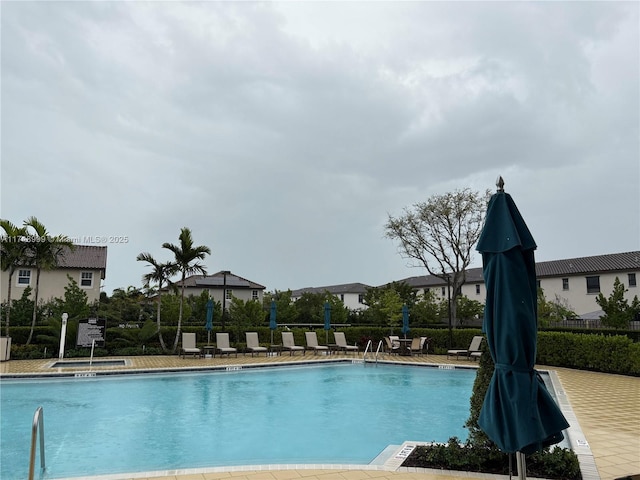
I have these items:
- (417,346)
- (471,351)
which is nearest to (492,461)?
(471,351)

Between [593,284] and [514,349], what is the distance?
132 ft

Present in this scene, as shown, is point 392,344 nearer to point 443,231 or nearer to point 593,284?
point 443,231

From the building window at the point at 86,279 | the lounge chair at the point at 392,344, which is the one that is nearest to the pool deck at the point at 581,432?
the lounge chair at the point at 392,344

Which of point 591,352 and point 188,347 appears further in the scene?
point 188,347

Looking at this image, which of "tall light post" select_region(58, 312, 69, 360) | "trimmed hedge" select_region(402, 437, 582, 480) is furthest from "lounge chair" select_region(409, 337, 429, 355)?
"trimmed hedge" select_region(402, 437, 582, 480)

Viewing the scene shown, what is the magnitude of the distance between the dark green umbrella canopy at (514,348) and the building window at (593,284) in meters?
39.4

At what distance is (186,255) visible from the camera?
792 inches

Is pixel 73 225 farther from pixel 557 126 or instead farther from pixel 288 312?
pixel 557 126

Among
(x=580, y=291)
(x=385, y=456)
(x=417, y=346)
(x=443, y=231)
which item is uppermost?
(x=443, y=231)

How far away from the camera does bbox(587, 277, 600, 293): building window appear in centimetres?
3684

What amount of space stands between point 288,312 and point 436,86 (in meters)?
26.0

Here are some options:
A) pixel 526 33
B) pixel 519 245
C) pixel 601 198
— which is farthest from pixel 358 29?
pixel 601 198

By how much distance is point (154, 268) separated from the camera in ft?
65.4

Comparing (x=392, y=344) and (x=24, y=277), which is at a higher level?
(x=24, y=277)
